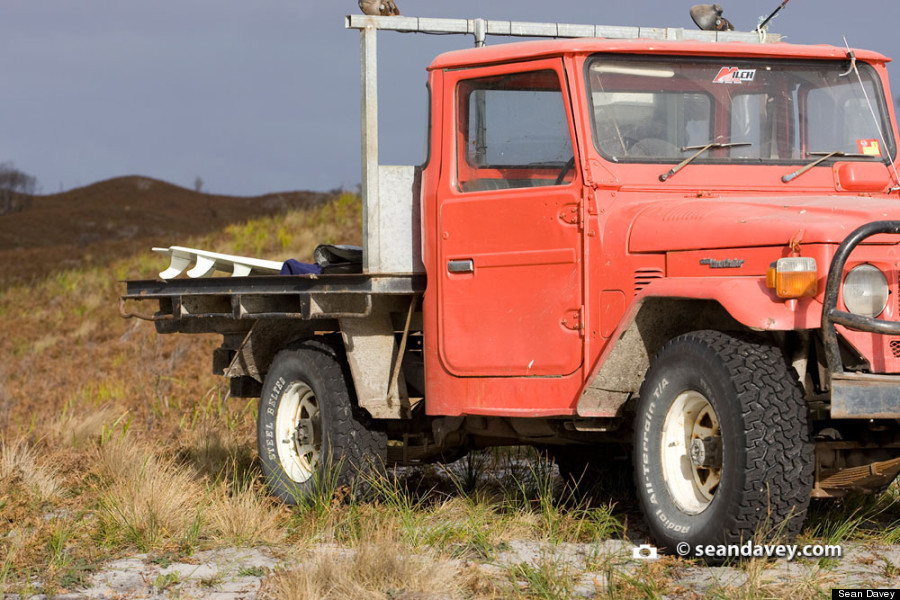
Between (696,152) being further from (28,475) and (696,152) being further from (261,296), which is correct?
(28,475)

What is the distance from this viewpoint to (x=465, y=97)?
645 centimetres

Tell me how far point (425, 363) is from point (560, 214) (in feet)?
3.78

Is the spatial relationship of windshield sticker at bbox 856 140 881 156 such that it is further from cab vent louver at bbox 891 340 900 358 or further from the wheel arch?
cab vent louver at bbox 891 340 900 358

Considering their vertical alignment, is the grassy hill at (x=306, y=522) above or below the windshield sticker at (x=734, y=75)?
below

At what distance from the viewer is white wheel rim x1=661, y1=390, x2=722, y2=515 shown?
17.3 feet

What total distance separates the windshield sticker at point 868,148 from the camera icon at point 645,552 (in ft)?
7.56

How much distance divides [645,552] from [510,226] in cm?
166

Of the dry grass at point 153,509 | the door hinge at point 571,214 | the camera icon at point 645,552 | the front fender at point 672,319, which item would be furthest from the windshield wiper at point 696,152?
the dry grass at point 153,509

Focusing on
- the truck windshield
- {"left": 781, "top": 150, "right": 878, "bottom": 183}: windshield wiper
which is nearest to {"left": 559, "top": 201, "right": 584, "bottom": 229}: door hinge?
the truck windshield

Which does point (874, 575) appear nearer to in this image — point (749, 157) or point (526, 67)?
point (749, 157)

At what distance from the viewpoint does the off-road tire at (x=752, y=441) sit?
16.0ft

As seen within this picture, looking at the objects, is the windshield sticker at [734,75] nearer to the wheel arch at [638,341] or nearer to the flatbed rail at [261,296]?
the wheel arch at [638,341]

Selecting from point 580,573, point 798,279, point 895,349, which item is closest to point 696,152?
point 798,279

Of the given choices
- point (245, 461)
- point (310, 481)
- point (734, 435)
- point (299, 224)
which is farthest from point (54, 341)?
point (734, 435)
